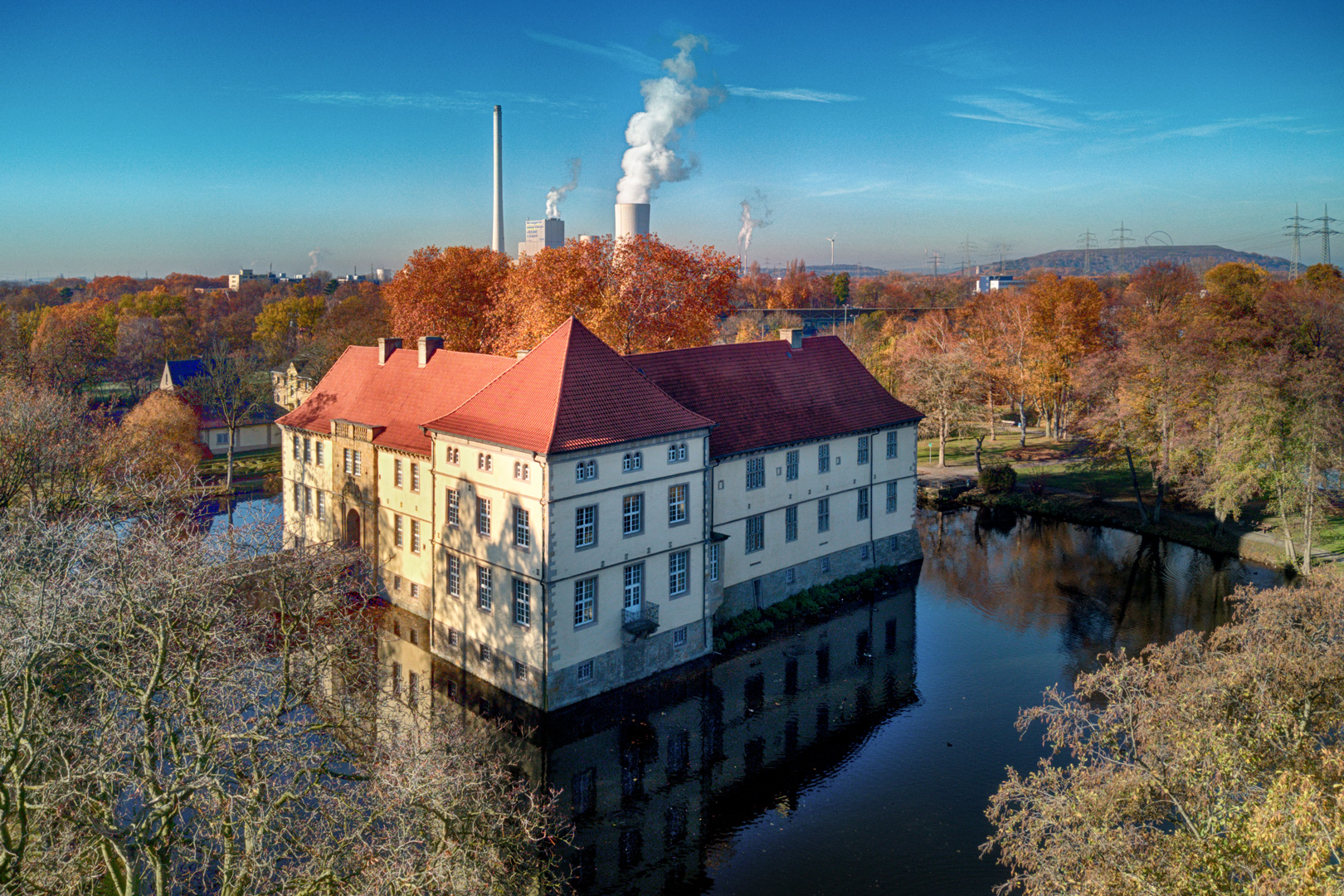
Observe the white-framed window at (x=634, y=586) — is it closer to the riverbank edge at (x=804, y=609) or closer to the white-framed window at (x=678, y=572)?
the white-framed window at (x=678, y=572)

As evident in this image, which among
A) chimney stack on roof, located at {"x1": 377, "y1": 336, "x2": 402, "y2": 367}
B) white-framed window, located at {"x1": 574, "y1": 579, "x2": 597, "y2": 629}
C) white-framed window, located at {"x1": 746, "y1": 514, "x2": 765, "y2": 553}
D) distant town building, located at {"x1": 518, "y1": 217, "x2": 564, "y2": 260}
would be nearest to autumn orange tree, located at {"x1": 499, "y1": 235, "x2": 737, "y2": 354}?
chimney stack on roof, located at {"x1": 377, "y1": 336, "x2": 402, "y2": 367}

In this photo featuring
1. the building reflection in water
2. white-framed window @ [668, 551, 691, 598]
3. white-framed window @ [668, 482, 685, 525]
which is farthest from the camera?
white-framed window @ [668, 551, 691, 598]

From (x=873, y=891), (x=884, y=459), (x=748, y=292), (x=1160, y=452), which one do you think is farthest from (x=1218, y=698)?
(x=748, y=292)

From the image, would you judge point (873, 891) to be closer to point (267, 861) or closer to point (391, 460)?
point (267, 861)

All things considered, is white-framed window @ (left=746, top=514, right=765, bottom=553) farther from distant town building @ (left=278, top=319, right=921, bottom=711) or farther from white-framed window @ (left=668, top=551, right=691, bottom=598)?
white-framed window @ (left=668, top=551, right=691, bottom=598)

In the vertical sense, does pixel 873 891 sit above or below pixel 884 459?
below

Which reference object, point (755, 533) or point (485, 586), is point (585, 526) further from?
point (755, 533)

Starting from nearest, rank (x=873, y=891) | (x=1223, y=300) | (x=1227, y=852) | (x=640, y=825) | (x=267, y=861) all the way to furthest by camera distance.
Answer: (x=1227, y=852), (x=267, y=861), (x=873, y=891), (x=640, y=825), (x=1223, y=300)
